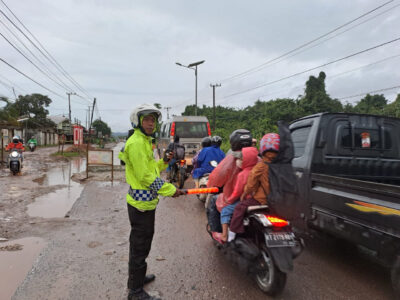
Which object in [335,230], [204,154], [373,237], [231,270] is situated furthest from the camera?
[204,154]

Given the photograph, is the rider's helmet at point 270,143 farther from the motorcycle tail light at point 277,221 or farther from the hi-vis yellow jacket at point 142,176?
the hi-vis yellow jacket at point 142,176

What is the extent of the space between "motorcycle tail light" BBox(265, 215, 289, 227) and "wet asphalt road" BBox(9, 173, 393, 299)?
2.45ft

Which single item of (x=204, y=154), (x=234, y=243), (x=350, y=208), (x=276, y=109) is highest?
(x=276, y=109)

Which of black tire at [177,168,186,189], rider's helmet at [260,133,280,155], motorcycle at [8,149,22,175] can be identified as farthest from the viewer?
motorcycle at [8,149,22,175]

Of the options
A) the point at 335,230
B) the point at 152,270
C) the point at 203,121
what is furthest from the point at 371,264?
the point at 203,121

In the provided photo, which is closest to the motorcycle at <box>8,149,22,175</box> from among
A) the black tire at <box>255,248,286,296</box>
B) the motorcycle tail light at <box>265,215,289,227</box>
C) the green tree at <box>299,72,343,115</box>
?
the black tire at <box>255,248,286,296</box>

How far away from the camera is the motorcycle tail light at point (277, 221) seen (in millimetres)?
2635

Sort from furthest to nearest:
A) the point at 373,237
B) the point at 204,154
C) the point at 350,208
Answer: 1. the point at 204,154
2. the point at 350,208
3. the point at 373,237

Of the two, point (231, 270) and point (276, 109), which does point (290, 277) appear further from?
point (276, 109)

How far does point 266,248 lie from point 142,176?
1.40 meters

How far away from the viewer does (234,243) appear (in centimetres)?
294

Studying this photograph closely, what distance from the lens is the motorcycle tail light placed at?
263 cm

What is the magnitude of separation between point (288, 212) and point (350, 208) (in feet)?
2.50

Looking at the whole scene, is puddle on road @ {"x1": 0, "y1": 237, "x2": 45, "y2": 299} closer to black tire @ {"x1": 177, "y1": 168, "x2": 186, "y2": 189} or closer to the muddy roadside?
the muddy roadside
